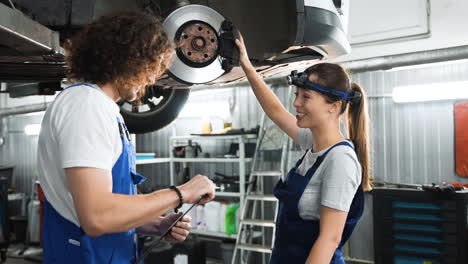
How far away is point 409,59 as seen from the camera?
365 cm

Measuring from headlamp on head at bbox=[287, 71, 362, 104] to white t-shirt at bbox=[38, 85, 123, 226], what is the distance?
779 mm

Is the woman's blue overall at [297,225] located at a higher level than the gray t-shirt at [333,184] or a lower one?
lower

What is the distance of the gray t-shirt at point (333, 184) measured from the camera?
48.7 inches

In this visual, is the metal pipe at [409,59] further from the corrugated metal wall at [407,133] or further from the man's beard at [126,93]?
the man's beard at [126,93]

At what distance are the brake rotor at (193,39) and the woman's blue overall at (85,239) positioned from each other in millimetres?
796

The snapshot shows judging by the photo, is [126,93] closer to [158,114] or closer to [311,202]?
[311,202]

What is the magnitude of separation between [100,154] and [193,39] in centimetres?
102

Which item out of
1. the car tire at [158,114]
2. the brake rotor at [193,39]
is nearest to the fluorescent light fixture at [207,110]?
the car tire at [158,114]

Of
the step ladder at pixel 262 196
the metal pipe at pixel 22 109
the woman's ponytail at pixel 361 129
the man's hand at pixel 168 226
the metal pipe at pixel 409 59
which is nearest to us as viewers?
the man's hand at pixel 168 226

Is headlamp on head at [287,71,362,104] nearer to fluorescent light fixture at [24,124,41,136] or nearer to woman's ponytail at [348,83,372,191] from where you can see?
woman's ponytail at [348,83,372,191]

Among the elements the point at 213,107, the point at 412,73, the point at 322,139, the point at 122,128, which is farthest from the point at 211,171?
the point at 122,128

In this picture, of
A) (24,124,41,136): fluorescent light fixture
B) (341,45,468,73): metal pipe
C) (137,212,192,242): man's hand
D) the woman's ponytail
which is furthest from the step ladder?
(24,124,41,136): fluorescent light fixture

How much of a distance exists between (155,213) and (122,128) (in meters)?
0.24

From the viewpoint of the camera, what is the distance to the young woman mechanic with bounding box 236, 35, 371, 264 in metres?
1.24
